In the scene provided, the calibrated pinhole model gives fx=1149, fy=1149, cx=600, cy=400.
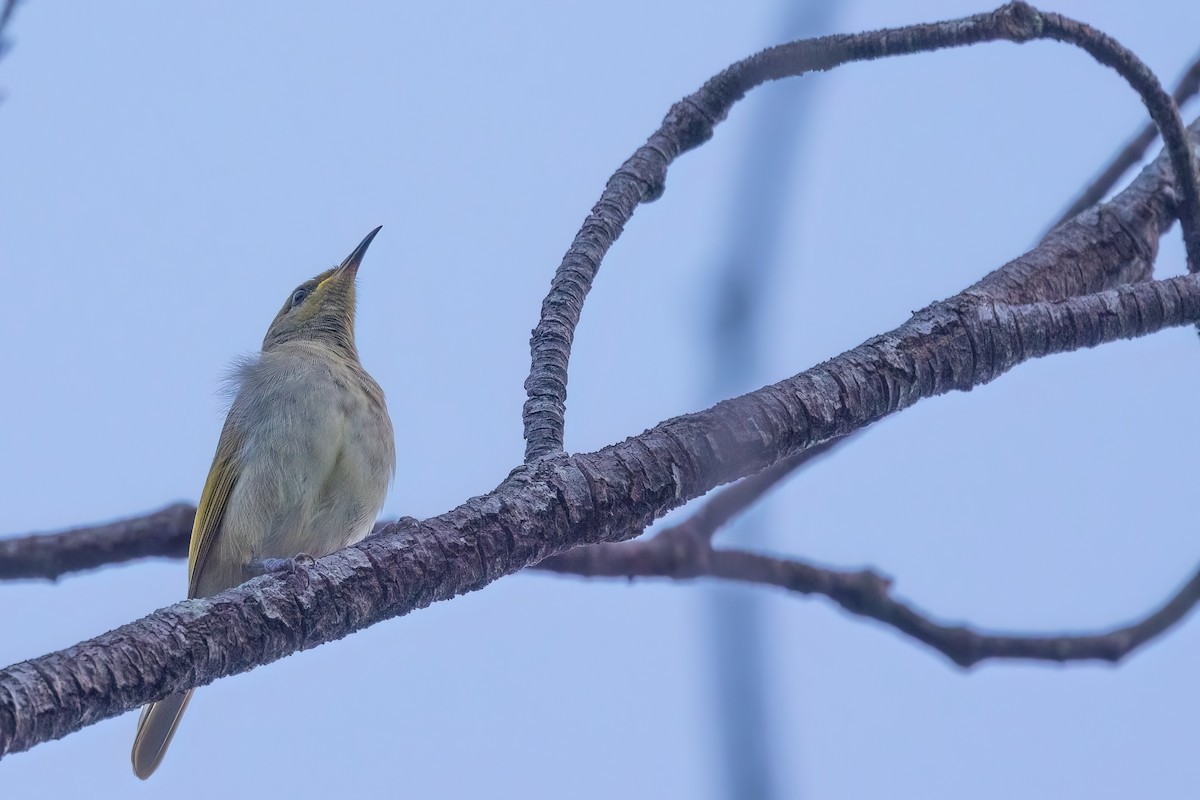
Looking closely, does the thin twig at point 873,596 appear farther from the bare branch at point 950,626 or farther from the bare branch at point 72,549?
the bare branch at point 72,549

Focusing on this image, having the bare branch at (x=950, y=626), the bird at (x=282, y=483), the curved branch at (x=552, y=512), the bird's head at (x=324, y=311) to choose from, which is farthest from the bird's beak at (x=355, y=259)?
the curved branch at (x=552, y=512)

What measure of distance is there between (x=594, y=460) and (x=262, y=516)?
11.9 ft

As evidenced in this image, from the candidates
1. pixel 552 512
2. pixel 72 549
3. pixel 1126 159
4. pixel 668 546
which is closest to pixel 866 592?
pixel 668 546

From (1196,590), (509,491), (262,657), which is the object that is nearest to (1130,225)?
(1196,590)

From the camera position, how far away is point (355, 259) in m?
8.76

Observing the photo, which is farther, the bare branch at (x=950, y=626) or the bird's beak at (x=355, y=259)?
the bird's beak at (x=355, y=259)

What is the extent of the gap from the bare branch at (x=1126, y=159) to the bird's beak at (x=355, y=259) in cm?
497

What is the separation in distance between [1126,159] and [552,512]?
453 centimetres

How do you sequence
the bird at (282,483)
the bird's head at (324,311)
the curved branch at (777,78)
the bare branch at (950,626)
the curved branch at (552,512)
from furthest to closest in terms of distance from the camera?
the bird's head at (324,311) → the bird at (282,483) → the bare branch at (950,626) → the curved branch at (777,78) → the curved branch at (552,512)

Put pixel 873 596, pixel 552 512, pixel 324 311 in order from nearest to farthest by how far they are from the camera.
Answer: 1. pixel 552 512
2. pixel 873 596
3. pixel 324 311

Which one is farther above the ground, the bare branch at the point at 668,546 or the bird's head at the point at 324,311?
the bird's head at the point at 324,311

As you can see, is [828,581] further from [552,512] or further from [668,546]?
[552,512]

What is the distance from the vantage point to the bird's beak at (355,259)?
8688mm

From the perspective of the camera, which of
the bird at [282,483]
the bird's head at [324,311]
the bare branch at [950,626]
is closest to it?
the bare branch at [950,626]
